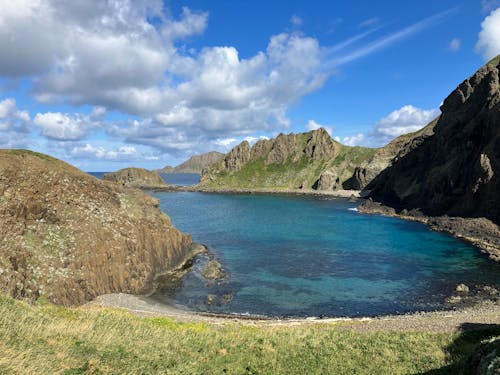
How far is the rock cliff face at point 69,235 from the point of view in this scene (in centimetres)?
3947

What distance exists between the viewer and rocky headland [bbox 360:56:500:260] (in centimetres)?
9056

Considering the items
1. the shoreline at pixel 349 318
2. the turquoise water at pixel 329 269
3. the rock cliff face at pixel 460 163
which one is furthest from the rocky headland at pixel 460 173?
the shoreline at pixel 349 318

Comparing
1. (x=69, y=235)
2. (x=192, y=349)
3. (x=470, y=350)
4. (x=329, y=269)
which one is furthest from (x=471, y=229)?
(x=192, y=349)

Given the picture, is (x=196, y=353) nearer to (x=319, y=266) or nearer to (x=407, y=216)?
(x=319, y=266)

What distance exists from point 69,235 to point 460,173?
354 feet

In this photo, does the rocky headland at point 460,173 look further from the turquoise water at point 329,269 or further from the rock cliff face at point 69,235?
the rock cliff face at point 69,235

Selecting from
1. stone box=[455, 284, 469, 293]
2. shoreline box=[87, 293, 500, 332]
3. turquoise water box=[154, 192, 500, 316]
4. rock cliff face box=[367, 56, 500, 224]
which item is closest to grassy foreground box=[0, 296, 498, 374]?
shoreline box=[87, 293, 500, 332]

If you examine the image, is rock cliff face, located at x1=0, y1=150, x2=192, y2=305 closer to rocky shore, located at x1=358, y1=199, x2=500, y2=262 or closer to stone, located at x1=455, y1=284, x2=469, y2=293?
stone, located at x1=455, y1=284, x2=469, y2=293

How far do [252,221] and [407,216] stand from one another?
52.1 metres

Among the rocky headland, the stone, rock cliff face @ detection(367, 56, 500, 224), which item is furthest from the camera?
rock cliff face @ detection(367, 56, 500, 224)

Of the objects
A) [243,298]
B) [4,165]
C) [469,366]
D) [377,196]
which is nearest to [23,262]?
[4,165]

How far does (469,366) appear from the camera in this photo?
15.0 m

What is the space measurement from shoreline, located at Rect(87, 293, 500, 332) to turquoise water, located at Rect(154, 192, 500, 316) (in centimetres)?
272

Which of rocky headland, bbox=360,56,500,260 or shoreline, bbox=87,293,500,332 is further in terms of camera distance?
rocky headland, bbox=360,56,500,260
